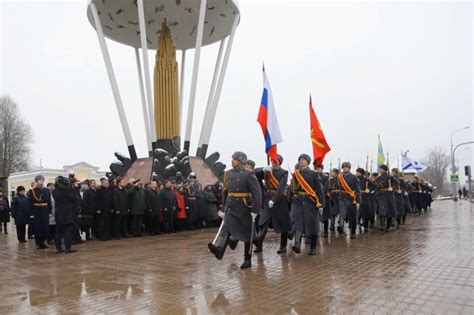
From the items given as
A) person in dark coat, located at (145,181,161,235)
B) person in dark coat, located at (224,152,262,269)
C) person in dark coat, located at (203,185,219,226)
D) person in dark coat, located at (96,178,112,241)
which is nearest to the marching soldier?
person in dark coat, located at (203,185,219,226)

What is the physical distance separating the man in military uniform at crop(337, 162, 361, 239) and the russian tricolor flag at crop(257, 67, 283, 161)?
2.71 meters

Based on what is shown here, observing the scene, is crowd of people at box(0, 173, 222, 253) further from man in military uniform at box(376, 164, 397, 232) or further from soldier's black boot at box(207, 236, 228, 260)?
man in military uniform at box(376, 164, 397, 232)

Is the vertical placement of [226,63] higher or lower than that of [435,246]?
higher

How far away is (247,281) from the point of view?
237 inches

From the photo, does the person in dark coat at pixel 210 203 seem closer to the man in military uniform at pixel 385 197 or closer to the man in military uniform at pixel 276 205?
the man in military uniform at pixel 385 197

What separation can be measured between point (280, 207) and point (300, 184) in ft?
1.97

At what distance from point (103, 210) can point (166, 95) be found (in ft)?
43.9

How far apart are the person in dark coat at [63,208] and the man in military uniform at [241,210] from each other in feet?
12.8

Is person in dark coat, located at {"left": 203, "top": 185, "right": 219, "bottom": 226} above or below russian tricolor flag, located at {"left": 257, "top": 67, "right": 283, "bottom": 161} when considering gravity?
below

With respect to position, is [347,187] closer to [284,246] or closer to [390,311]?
[284,246]

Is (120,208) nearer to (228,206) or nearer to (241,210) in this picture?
(228,206)

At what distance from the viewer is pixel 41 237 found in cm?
1040

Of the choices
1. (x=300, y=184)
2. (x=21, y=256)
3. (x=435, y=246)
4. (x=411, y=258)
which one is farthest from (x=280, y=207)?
(x=21, y=256)

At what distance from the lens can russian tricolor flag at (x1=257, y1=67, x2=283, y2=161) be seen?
8852 mm
